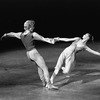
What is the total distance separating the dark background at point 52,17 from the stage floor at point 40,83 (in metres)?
3.31

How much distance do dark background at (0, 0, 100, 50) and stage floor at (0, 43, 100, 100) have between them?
10.9ft

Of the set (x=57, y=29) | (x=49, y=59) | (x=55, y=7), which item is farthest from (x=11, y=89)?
(x=55, y=7)

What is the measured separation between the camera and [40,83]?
12883 mm

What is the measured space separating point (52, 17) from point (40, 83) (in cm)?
1271

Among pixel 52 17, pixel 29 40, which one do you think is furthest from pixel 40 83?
pixel 52 17

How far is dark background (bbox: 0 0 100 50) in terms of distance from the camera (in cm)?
2197

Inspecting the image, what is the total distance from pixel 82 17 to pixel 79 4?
324 centimetres

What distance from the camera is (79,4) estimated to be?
28.4 m

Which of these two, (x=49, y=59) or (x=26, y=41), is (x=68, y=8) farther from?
(x=26, y=41)

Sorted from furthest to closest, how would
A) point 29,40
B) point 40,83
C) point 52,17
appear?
point 52,17 → point 40,83 → point 29,40

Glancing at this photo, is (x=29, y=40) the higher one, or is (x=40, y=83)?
(x=29, y=40)

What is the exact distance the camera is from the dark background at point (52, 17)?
21969 mm

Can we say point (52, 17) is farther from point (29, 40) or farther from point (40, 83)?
point (29, 40)

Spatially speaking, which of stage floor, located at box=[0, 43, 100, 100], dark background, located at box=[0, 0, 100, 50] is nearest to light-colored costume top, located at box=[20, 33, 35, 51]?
stage floor, located at box=[0, 43, 100, 100]
